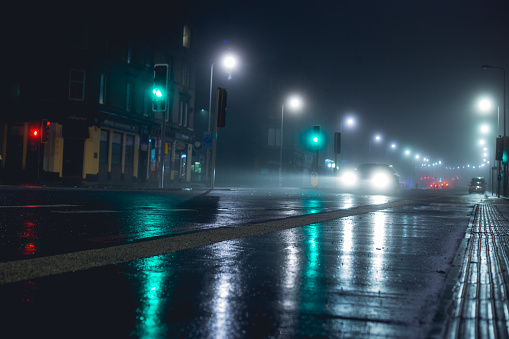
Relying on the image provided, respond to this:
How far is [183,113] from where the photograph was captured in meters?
52.2

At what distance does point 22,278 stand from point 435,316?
320 cm

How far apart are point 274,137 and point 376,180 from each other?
33635 millimetres

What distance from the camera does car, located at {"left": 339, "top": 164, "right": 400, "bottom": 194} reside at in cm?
3775

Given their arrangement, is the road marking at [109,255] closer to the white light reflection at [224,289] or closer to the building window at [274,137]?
the white light reflection at [224,289]

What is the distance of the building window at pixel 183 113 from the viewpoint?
5138 cm

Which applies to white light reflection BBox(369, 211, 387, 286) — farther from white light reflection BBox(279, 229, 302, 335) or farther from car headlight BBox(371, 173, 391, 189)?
car headlight BBox(371, 173, 391, 189)

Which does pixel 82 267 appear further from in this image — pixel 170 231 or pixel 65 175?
pixel 65 175

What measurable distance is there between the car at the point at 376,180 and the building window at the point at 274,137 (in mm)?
31393

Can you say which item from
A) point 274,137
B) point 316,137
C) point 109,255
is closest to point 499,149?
point 316,137

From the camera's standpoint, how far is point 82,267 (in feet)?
16.5

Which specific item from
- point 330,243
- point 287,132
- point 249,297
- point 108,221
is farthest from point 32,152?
point 287,132

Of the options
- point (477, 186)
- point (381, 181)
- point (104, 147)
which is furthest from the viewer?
point (477, 186)

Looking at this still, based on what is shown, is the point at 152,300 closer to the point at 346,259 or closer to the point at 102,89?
the point at 346,259

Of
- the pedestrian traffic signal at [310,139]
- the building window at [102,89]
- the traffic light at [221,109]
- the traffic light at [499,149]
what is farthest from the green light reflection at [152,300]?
the pedestrian traffic signal at [310,139]
